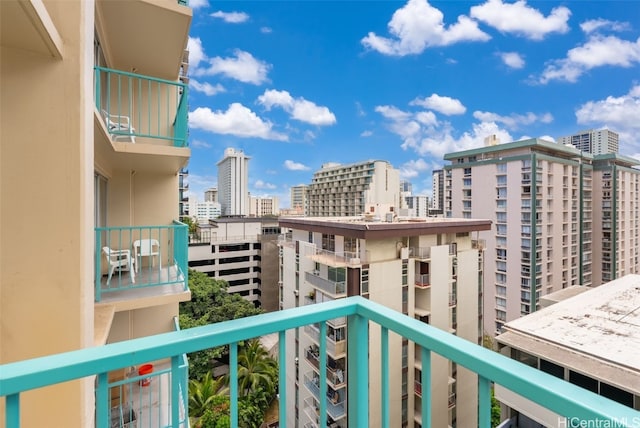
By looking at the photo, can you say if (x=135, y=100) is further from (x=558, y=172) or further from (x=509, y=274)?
(x=558, y=172)

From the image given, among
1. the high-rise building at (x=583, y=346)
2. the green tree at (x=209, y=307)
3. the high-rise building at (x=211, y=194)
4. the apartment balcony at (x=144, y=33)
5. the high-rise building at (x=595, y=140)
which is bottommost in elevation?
the green tree at (x=209, y=307)

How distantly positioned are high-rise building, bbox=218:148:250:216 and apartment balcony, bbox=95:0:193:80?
5138 cm

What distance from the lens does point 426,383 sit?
91cm

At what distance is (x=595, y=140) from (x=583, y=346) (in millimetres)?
31934

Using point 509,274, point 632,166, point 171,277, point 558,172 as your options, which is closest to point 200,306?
point 171,277

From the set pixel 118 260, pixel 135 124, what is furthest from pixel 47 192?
pixel 135 124

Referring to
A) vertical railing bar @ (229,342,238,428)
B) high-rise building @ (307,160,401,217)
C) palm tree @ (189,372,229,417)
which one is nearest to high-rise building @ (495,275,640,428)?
vertical railing bar @ (229,342,238,428)

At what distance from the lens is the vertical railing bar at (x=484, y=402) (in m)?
0.72

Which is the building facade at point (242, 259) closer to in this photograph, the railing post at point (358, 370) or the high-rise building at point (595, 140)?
the railing post at point (358, 370)

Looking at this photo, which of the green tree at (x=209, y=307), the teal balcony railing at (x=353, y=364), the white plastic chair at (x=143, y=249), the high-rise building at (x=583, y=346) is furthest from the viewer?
the green tree at (x=209, y=307)

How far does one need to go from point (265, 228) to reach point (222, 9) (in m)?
17.4

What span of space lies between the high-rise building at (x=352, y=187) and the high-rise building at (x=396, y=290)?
Result: 1050 inches

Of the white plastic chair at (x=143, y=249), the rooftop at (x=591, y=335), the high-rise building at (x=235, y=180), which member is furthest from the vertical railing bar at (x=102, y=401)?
the high-rise building at (x=235, y=180)

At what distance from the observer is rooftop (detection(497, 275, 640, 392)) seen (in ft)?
17.0
